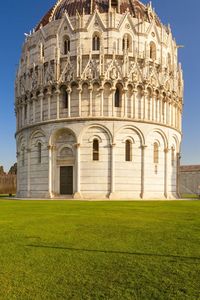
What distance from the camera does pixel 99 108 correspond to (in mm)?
37531

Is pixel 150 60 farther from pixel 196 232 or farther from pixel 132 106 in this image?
pixel 196 232

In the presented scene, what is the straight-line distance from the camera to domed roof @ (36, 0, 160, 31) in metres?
41.9

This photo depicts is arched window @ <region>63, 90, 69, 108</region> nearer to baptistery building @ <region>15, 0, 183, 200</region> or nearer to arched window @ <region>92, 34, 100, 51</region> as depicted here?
baptistery building @ <region>15, 0, 183, 200</region>

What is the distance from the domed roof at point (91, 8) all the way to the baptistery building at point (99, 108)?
0.19m

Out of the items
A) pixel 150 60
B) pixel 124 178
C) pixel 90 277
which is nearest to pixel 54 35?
pixel 150 60

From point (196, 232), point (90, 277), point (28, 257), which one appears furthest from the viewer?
point (196, 232)

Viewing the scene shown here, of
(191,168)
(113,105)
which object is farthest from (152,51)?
(191,168)

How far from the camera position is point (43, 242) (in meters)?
9.01

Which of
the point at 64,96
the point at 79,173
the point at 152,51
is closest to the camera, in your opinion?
the point at 79,173

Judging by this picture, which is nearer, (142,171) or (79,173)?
(79,173)

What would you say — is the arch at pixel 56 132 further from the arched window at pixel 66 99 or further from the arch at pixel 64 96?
the arched window at pixel 66 99

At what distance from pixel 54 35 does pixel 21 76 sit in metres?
7.13

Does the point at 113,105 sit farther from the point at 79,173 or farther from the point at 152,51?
the point at 152,51

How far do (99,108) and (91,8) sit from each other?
13.2 m
